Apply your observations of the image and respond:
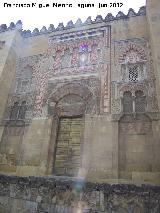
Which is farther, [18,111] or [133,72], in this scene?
[18,111]

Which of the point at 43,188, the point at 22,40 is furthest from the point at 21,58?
the point at 43,188

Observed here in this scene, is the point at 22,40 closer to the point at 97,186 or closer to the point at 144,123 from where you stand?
the point at 144,123

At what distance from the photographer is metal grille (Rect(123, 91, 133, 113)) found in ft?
28.7

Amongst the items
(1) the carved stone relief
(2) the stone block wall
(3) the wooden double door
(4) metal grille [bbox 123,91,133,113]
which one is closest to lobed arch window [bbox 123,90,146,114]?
(4) metal grille [bbox 123,91,133,113]

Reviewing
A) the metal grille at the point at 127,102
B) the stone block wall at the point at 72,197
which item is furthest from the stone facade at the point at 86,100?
the stone block wall at the point at 72,197

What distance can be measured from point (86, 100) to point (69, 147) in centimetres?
205

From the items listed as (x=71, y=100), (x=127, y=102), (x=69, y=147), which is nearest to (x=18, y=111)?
(x=71, y=100)

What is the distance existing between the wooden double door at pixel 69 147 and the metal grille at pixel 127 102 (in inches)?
73.3

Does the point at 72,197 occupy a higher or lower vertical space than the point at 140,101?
lower

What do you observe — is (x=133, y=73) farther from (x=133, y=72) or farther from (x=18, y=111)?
(x=18, y=111)

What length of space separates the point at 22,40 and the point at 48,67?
2.77 metres

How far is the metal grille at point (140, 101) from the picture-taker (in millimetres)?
8578

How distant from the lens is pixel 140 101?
8.73 meters

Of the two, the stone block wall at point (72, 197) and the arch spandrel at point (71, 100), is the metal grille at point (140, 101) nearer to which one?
the arch spandrel at point (71, 100)
